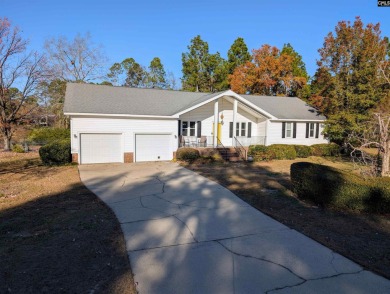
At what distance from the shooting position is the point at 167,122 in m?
18.9

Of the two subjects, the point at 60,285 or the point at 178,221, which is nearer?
the point at 60,285

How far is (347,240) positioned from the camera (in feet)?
19.1

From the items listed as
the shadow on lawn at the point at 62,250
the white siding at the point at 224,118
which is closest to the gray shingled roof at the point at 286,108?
the white siding at the point at 224,118

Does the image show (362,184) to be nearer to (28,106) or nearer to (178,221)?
(178,221)

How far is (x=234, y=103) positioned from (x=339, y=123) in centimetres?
840

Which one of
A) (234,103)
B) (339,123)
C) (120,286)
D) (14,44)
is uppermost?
(14,44)

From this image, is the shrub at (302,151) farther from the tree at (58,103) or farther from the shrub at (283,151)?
the tree at (58,103)

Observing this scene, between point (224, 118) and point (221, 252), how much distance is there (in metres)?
18.0

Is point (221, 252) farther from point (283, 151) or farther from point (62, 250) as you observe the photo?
point (283, 151)

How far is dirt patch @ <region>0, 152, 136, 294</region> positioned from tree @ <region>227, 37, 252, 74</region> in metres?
32.5

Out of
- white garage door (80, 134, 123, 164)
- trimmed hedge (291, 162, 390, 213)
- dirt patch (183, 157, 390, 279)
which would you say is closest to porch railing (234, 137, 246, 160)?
white garage door (80, 134, 123, 164)

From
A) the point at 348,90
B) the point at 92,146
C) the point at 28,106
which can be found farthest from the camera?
the point at 28,106

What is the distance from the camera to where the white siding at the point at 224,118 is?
21.4 m

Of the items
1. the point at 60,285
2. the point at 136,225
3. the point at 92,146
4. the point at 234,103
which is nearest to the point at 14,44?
the point at 92,146
